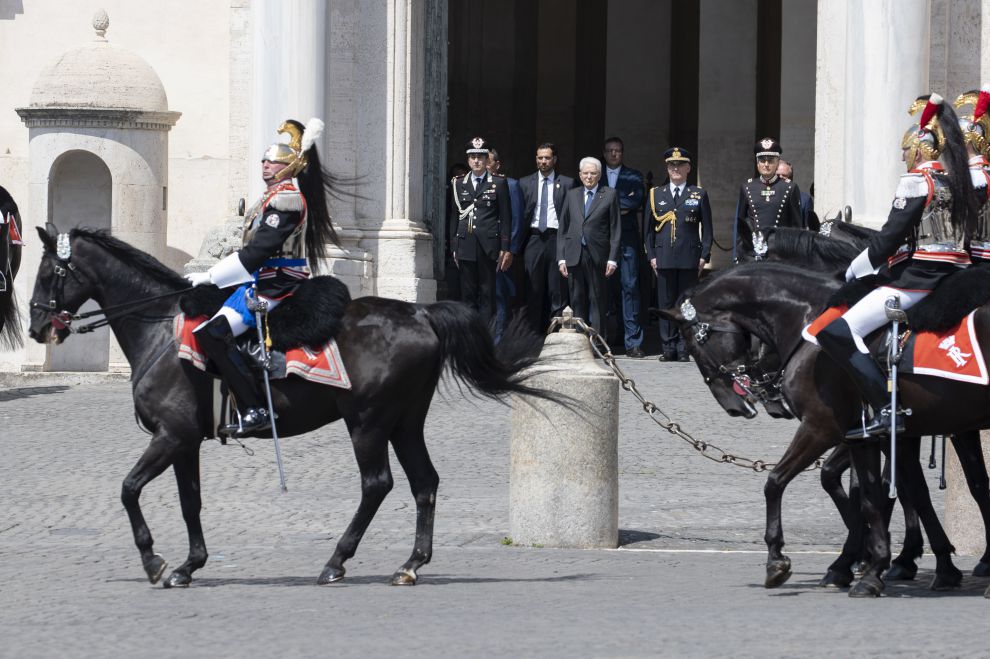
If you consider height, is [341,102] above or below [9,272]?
above

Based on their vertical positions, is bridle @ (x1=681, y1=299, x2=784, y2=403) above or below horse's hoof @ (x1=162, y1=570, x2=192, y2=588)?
above

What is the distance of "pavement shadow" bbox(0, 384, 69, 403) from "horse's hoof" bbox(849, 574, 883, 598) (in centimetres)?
980

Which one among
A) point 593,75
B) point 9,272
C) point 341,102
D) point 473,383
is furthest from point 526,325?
point 593,75

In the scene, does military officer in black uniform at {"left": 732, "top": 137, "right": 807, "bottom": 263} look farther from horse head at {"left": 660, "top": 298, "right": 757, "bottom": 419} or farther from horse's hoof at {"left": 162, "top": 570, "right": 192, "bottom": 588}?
horse's hoof at {"left": 162, "top": 570, "right": 192, "bottom": 588}

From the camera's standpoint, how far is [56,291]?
31.8ft

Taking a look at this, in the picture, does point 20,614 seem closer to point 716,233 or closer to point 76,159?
point 76,159

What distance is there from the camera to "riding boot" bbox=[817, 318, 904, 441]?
8.77m

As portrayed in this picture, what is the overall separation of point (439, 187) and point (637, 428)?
5.99 m

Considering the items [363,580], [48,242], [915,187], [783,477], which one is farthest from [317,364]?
[915,187]

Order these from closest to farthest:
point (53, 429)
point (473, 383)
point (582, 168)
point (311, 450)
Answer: point (473, 383), point (311, 450), point (53, 429), point (582, 168)

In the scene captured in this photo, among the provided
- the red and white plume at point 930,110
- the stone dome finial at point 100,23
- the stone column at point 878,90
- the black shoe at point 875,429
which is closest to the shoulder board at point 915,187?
the red and white plume at point 930,110

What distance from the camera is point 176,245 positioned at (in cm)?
2002

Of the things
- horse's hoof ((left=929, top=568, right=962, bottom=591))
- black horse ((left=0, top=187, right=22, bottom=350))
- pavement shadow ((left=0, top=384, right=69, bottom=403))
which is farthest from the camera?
pavement shadow ((left=0, top=384, right=69, bottom=403))

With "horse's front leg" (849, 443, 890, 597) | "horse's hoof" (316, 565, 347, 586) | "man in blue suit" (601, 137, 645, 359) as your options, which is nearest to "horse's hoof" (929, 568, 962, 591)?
"horse's front leg" (849, 443, 890, 597)
